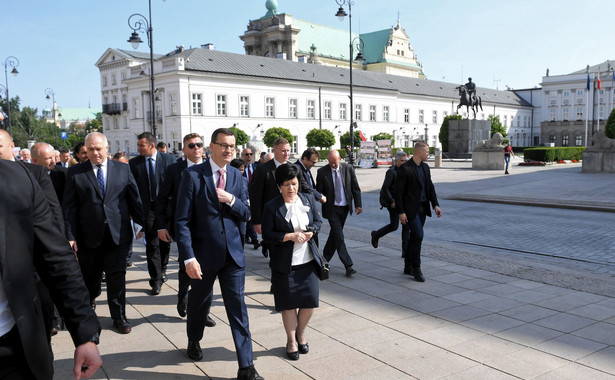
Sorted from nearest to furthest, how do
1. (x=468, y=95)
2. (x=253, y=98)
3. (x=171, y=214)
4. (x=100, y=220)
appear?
1. (x=100, y=220)
2. (x=171, y=214)
3. (x=468, y=95)
4. (x=253, y=98)

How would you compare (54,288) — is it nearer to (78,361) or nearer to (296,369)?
(78,361)

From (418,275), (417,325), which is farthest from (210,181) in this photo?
(418,275)

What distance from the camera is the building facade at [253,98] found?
5766cm

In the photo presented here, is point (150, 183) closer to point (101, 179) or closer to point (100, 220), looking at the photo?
point (101, 179)

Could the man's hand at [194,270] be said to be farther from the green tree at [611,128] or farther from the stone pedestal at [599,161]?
the green tree at [611,128]

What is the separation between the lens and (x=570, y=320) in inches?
220

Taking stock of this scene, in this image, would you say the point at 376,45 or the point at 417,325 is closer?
the point at 417,325

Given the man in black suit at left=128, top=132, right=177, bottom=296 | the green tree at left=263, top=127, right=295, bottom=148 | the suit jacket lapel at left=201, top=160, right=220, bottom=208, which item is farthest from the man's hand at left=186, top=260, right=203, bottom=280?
the green tree at left=263, top=127, right=295, bottom=148

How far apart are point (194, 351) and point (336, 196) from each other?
3760mm

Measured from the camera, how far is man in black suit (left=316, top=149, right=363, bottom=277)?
770cm

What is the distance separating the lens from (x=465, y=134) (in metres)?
41.0

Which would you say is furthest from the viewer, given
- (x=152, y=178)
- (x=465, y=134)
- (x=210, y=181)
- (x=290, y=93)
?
(x=290, y=93)

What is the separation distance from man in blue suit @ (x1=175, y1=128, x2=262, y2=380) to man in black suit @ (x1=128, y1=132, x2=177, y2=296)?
8.55 feet

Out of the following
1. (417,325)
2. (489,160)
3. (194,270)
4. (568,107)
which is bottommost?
(417,325)
